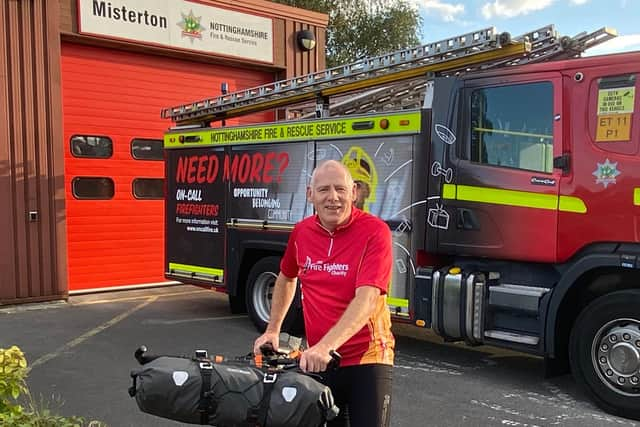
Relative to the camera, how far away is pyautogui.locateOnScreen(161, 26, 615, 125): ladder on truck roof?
5641 mm

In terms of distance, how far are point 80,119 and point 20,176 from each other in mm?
A: 1503

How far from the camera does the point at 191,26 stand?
462 inches

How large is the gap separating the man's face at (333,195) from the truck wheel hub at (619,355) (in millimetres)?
3110

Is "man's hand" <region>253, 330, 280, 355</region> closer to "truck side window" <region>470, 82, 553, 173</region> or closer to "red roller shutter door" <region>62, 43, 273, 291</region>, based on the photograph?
"truck side window" <region>470, 82, 553, 173</region>

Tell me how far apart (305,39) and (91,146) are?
4860mm

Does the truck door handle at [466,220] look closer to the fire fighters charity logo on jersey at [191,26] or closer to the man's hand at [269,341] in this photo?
the man's hand at [269,341]

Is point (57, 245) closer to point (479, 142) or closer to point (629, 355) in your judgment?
point (479, 142)

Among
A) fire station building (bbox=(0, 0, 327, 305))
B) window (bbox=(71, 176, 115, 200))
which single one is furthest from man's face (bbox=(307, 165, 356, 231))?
window (bbox=(71, 176, 115, 200))

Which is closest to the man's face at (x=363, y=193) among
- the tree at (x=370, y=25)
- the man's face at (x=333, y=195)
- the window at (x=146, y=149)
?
the man's face at (x=333, y=195)

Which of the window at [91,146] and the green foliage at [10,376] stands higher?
the window at [91,146]

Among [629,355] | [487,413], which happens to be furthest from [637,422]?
[487,413]

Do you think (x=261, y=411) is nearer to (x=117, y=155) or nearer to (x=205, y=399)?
(x=205, y=399)

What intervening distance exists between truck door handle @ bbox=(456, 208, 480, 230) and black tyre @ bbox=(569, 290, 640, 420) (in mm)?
1130

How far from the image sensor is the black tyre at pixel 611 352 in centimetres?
478
